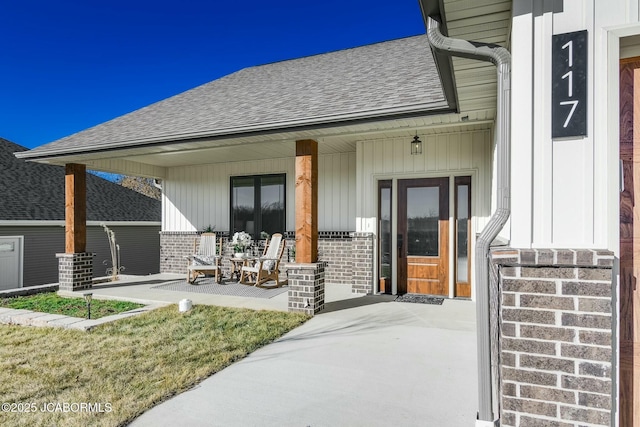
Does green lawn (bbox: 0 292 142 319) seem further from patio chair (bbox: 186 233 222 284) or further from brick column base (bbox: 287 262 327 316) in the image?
brick column base (bbox: 287 262 327 316)

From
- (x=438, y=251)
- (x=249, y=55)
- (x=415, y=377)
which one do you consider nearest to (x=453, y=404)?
(x=415, y=377)

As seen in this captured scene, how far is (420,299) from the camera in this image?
5.90m

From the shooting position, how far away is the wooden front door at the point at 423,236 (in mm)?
6078

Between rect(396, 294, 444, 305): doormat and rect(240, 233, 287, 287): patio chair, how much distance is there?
2.71m

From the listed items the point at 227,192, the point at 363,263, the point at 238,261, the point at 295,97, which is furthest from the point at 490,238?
the point at 227,192

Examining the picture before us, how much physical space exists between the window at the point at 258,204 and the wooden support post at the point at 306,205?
3229mm

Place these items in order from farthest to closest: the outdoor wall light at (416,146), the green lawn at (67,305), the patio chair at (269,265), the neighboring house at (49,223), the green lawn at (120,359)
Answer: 1. the neighboring house at (49,223)
2. the patio chair at (269,265)
3. the outdoor wall light at (416,146)
4. the green lawn at (67,305)
5. the green lawn at (120,359)

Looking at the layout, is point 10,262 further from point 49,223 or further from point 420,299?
point 420,299

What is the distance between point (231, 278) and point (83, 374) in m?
4.87

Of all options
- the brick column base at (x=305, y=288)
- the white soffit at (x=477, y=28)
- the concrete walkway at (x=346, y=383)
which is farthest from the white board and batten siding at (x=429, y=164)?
the concrete walkway at (x=346, y=383)

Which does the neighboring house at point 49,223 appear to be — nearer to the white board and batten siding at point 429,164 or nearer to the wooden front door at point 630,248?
the white board and batten siding at point 429,164

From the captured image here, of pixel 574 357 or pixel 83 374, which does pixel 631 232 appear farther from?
pixel 83 374

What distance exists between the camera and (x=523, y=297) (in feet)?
5.99

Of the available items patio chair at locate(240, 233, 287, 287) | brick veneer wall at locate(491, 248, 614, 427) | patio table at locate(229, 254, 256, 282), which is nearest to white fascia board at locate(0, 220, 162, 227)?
patio table at locate(229, 254, 256, 282)
